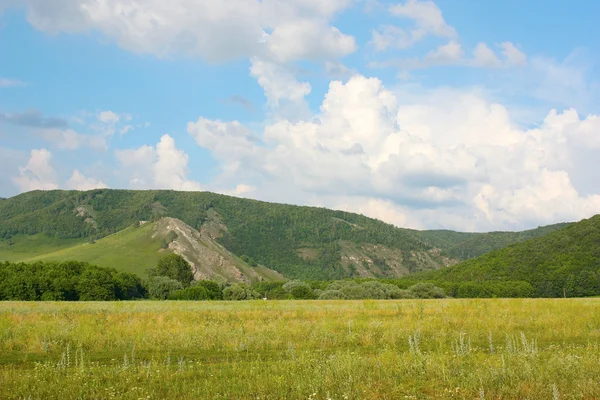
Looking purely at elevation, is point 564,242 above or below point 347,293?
above

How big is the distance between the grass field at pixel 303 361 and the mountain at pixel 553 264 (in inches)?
4393

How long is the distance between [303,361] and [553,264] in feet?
484

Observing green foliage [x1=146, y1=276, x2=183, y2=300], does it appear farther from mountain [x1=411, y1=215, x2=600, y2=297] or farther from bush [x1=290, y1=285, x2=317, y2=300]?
mountain [x1=411, y1=215, x2=600, y2=297]

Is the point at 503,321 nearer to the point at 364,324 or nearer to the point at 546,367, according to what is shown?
the point at 364,324

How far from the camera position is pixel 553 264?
14238 centimetres

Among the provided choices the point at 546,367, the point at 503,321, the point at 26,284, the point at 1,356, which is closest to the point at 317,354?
the point at 546,367

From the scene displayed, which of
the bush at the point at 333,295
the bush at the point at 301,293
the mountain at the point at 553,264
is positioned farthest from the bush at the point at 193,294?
the mountain at the point at 553,264

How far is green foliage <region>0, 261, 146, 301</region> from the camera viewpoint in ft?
310

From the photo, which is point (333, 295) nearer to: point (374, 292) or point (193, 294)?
point (374, 292)

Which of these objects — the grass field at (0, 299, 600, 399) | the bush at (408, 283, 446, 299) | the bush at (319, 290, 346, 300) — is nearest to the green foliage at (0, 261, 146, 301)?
the bush at (319, 290, 346, 300)

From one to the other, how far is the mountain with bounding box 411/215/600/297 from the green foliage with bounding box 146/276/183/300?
8331 centimetres

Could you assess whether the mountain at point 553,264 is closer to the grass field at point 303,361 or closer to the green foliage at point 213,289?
the green foliage at point 213,289

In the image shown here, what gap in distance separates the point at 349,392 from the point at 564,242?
161 meters

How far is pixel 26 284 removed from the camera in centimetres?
9556
